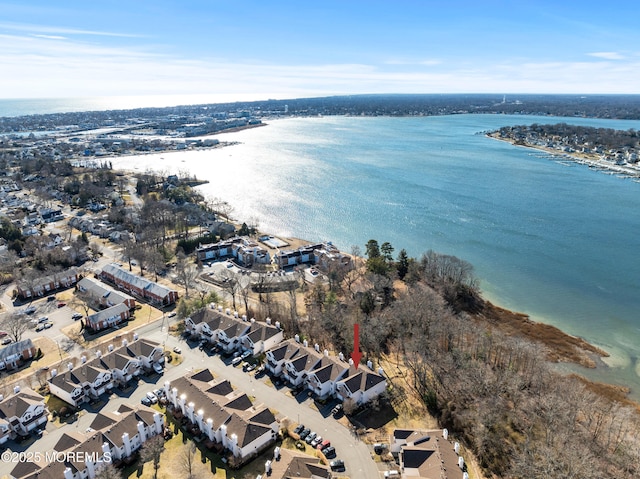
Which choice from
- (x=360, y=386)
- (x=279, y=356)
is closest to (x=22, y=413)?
(x=279, y=356)

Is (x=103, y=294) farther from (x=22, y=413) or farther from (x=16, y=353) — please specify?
(x=22, y=413)

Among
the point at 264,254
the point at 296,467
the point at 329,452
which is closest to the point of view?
the point at 296,467

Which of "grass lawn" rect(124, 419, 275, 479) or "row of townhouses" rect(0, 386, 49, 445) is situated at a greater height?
"row of townhouses" rect(0, 386, 49, 445)

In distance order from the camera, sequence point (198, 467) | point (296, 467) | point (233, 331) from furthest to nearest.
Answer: point (233, 331)
point (198, 467)
point (296, 467)

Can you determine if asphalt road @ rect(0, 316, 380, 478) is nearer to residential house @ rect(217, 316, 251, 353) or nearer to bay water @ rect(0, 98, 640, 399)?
residential house @ rect(217, 316, 251, 353)

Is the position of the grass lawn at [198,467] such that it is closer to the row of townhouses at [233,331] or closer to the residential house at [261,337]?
the residential house at [261,337]

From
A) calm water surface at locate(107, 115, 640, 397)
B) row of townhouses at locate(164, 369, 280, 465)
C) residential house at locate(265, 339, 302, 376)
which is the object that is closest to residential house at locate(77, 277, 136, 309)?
row of townhouses at locate(164, 369, 280, 465)

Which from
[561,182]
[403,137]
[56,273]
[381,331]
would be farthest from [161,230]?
[403,137]
